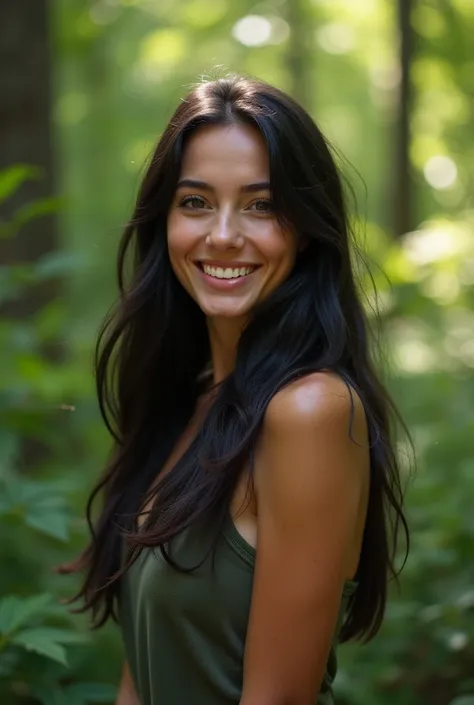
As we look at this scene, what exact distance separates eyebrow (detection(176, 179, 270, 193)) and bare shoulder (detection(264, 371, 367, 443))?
44 cm

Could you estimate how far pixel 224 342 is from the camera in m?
2.60

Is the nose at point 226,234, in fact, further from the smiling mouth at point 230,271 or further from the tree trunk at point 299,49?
the tree trunk at point 299,49

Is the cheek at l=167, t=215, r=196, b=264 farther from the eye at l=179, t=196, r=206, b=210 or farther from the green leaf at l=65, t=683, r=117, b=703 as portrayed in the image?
the green leaf at l=65, t=683, r=117, b=703

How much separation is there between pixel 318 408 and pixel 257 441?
17cm

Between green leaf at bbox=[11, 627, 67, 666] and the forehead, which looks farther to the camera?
green leaf at bbox=[11, 627, 67, 666]

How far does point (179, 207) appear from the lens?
95.0 inches

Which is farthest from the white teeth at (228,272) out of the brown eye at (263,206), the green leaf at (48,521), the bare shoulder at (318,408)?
the green leaf at (48,521)

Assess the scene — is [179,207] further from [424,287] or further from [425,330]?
[425,330]

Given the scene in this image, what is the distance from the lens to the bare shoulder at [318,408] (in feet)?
6.79

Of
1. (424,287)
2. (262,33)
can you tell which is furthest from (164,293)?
(262,33)

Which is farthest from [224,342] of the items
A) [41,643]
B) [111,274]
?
[111,274]

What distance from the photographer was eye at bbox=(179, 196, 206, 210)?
2.36m

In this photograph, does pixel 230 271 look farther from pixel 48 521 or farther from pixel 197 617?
pixel 48 521

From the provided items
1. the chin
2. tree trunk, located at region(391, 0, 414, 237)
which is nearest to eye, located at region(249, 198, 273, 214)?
the chin
